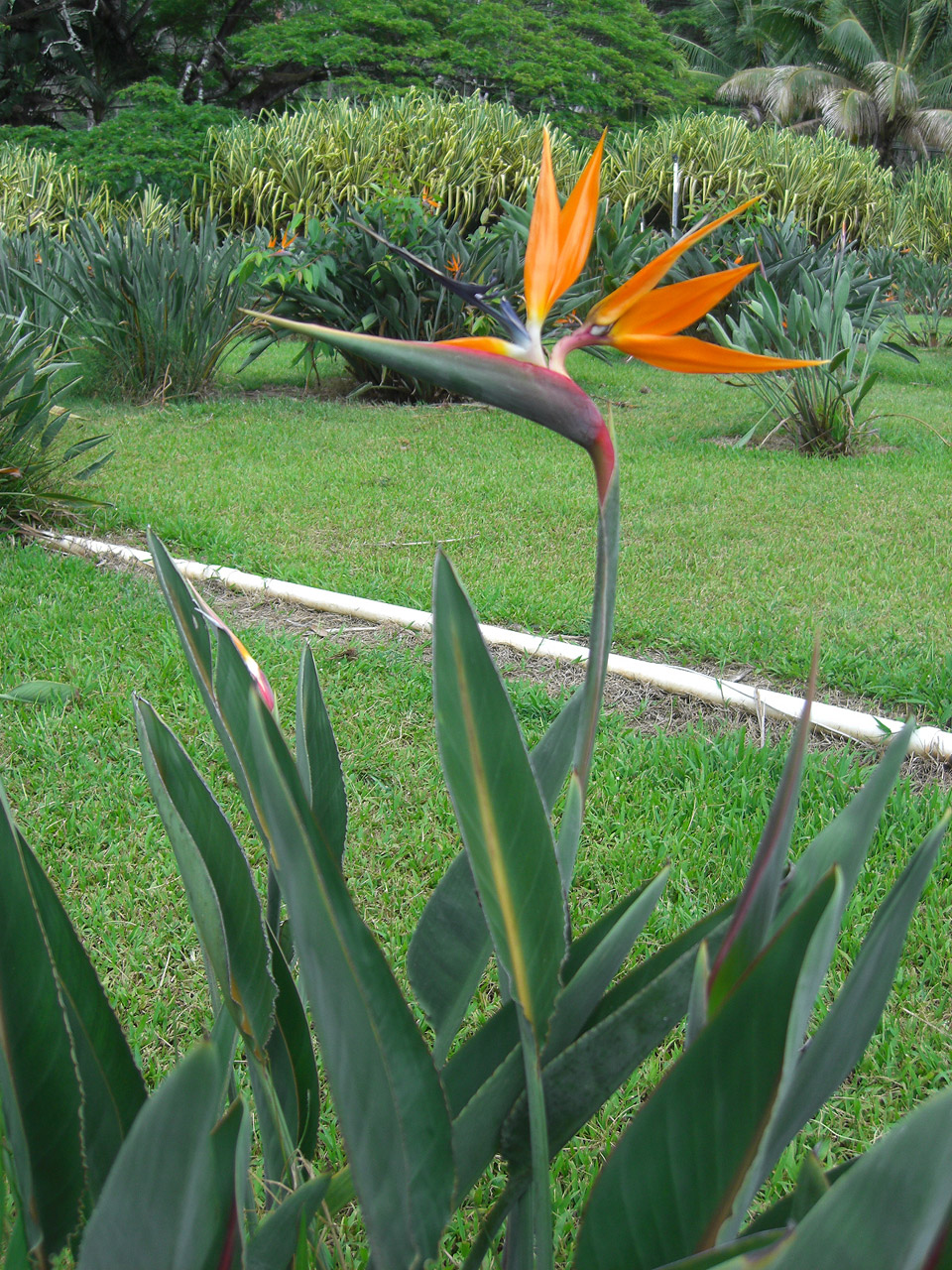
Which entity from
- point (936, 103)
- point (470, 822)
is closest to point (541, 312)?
point (470, 822)

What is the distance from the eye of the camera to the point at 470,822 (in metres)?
0.46

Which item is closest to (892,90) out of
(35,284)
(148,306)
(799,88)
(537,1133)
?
(799,88)

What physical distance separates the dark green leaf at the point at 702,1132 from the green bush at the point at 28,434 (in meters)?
2.80

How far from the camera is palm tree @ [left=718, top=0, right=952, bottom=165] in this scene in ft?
80.3

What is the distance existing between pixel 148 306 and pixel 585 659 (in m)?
3.49

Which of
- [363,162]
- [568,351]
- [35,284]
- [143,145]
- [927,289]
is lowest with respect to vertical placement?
A: [927,289]

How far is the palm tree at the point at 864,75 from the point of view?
A: 24.5m

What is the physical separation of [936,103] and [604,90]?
11.8 metres

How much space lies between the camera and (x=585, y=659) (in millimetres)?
2318

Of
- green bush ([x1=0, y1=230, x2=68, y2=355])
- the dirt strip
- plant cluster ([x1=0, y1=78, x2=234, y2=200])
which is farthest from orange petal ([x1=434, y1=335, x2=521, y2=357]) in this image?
plant cluster ([x1=0, y1=78, x2=234, y2=200])

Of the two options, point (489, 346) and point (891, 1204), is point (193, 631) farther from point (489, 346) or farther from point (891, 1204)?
point (891, 1204)

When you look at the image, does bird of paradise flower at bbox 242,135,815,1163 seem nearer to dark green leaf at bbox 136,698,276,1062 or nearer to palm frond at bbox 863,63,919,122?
dark green leaf at bbox 136,698,276,1062

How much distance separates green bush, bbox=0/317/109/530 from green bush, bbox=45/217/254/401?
1560 millimetres

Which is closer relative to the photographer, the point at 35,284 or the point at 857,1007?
the point at 857,1007
